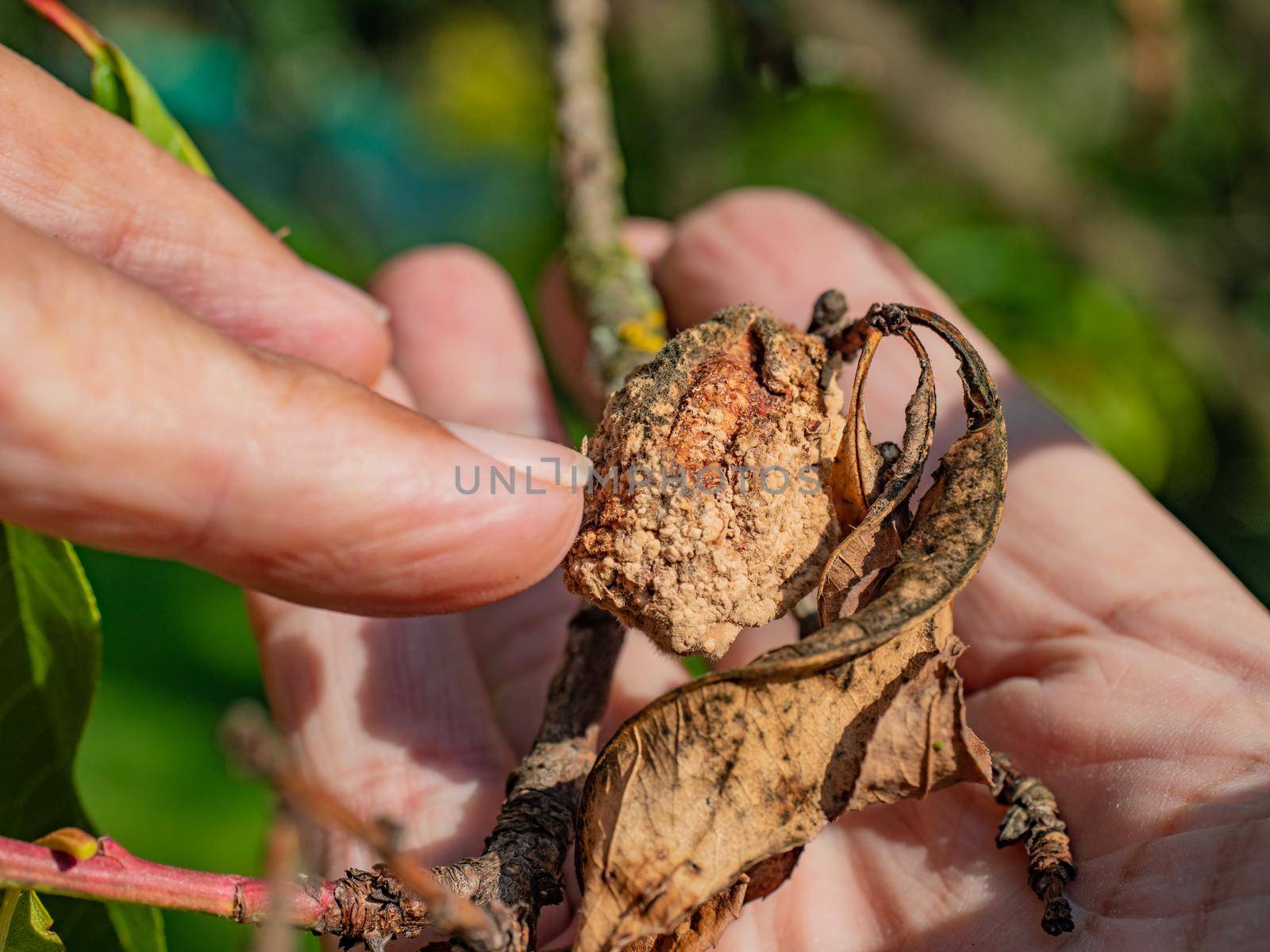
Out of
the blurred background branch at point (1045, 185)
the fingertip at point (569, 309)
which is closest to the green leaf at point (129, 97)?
the fingertip at point (569, 309)

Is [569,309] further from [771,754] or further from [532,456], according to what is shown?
[771,754]

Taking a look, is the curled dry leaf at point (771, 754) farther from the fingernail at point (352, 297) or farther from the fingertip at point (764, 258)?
the fingertip at point (764, 258)

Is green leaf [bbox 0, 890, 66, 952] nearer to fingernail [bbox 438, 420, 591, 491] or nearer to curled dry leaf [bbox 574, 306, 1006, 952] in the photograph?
curled dry leaf [bbox 574, 306, 1006, 952]

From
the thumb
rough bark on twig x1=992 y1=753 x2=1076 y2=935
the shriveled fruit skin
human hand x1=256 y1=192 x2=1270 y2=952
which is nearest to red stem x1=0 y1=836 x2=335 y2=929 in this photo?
the thumb

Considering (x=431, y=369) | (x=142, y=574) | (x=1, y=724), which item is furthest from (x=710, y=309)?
(x=142, y=574)

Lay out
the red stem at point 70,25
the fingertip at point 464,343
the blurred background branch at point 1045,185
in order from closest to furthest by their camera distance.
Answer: the red stem at point 70,25 → the fingertip at point 464,343 → the blurred background branch at point 1045,185

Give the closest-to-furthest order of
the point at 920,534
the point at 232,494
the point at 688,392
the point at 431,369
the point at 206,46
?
1. the point at 232,494
2. the point at 920,534
3. the point at 688,392
4. the point at 431,369
5. the point at 206,46

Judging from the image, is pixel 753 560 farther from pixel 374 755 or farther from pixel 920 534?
pixel 374 755
